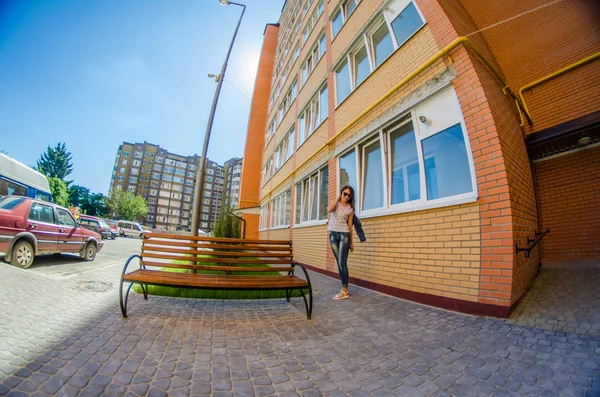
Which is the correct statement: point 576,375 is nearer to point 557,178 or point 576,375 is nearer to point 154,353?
point 154,353

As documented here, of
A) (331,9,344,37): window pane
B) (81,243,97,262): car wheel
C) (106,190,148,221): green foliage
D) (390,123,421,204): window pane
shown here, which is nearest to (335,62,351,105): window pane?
(331,9,344,37): window pane

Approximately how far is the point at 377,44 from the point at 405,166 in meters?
3.77

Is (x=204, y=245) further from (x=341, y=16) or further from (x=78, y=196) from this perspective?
(x=78, y=196)

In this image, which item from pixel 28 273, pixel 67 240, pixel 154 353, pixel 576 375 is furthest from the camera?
pixel 67 240

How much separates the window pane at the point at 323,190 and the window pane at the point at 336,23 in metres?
5.33

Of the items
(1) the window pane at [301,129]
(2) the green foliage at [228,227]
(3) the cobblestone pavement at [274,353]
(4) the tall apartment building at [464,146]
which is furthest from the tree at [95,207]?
(4) the tall apartment building at [464,146]

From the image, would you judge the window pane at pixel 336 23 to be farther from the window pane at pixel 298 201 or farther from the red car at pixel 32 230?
the red car at pixel 32 230

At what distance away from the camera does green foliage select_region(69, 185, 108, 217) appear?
5375cm

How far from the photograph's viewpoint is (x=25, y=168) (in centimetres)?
941

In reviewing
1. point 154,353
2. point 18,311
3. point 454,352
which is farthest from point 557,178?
point 18,311

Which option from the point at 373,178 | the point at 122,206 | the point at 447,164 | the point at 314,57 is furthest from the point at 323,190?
the point at 122,206

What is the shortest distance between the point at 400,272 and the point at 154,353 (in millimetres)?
3498

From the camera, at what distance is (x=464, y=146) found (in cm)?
337

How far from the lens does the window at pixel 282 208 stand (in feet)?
35.0
